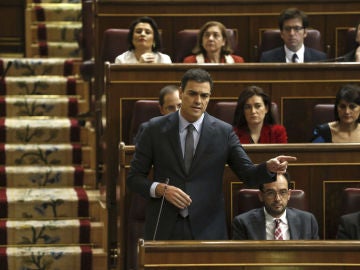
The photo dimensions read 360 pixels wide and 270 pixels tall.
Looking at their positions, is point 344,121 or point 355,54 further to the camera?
point 355,54

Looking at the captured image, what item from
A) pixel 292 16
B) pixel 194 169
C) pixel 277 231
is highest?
pixel 292 16

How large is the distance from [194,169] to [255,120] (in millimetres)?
611

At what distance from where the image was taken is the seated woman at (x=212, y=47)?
356 cm

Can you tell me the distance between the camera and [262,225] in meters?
2.62

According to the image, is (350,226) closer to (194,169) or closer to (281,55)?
(194,169)

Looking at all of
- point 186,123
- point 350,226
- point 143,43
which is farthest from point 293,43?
point 186,123

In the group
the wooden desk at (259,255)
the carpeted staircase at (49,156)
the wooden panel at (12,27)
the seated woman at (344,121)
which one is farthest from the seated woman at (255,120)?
the wooden panel at (12,27)

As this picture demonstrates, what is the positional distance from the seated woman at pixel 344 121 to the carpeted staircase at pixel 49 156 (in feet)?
2.30

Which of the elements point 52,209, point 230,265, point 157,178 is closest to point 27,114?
point 52,209

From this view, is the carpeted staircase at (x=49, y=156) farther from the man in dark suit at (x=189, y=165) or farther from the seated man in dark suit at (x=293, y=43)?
the man in dark suit at (x=189, y=165)

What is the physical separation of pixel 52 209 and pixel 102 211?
0.22 meters

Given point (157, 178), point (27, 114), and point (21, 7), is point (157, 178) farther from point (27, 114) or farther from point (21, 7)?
point (21, 7)

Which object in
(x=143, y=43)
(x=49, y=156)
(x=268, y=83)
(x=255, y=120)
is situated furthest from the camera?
(x=49, y=156)

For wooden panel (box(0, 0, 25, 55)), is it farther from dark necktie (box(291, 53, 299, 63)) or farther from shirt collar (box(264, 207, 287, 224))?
shirt collar (box(264, 207, 287, 224))
